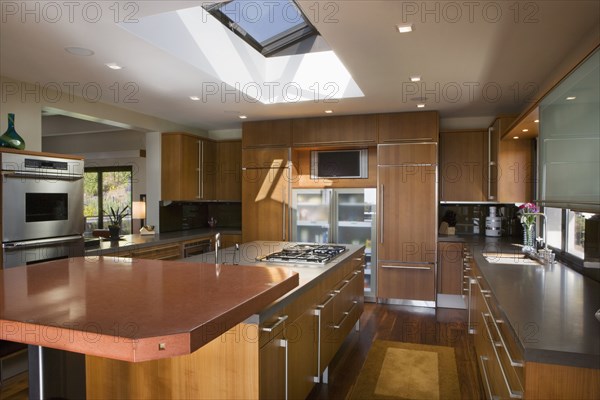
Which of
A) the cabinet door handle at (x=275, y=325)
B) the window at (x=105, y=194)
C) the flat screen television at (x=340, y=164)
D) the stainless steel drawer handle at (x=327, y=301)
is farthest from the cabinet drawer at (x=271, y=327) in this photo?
the window at (x=105, y=194)

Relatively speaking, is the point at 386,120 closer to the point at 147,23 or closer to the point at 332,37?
the point at 332,37

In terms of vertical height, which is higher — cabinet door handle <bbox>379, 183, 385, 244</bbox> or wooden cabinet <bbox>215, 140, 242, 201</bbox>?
wooden cabinet <bbox>215, 140, 242, 201</bbox>

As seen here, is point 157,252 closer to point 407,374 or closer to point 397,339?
point 397,339

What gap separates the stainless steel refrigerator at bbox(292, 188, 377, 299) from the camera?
528cm

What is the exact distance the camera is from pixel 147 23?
276 cm

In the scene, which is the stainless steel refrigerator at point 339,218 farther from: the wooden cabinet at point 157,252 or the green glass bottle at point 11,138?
the green glass bottle at point 11,138

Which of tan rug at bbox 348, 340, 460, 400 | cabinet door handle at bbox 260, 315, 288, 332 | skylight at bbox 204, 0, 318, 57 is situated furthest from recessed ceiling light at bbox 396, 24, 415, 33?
tan rug at bbox 348, 340, 460, 400

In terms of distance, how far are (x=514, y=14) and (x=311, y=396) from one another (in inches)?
106

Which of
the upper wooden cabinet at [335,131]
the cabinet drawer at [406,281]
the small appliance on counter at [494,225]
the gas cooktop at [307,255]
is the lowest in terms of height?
the cabinet drawer at [406,281]

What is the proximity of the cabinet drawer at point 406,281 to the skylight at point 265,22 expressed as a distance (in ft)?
9.46

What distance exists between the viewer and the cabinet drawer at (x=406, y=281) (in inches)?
200

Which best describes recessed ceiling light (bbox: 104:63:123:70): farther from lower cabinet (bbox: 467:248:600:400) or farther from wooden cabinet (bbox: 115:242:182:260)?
lower cabinet (bbox: 467:248:600:400)

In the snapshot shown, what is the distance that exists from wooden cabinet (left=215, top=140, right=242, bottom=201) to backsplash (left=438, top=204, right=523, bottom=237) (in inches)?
116

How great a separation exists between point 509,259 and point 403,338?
4.17ft
